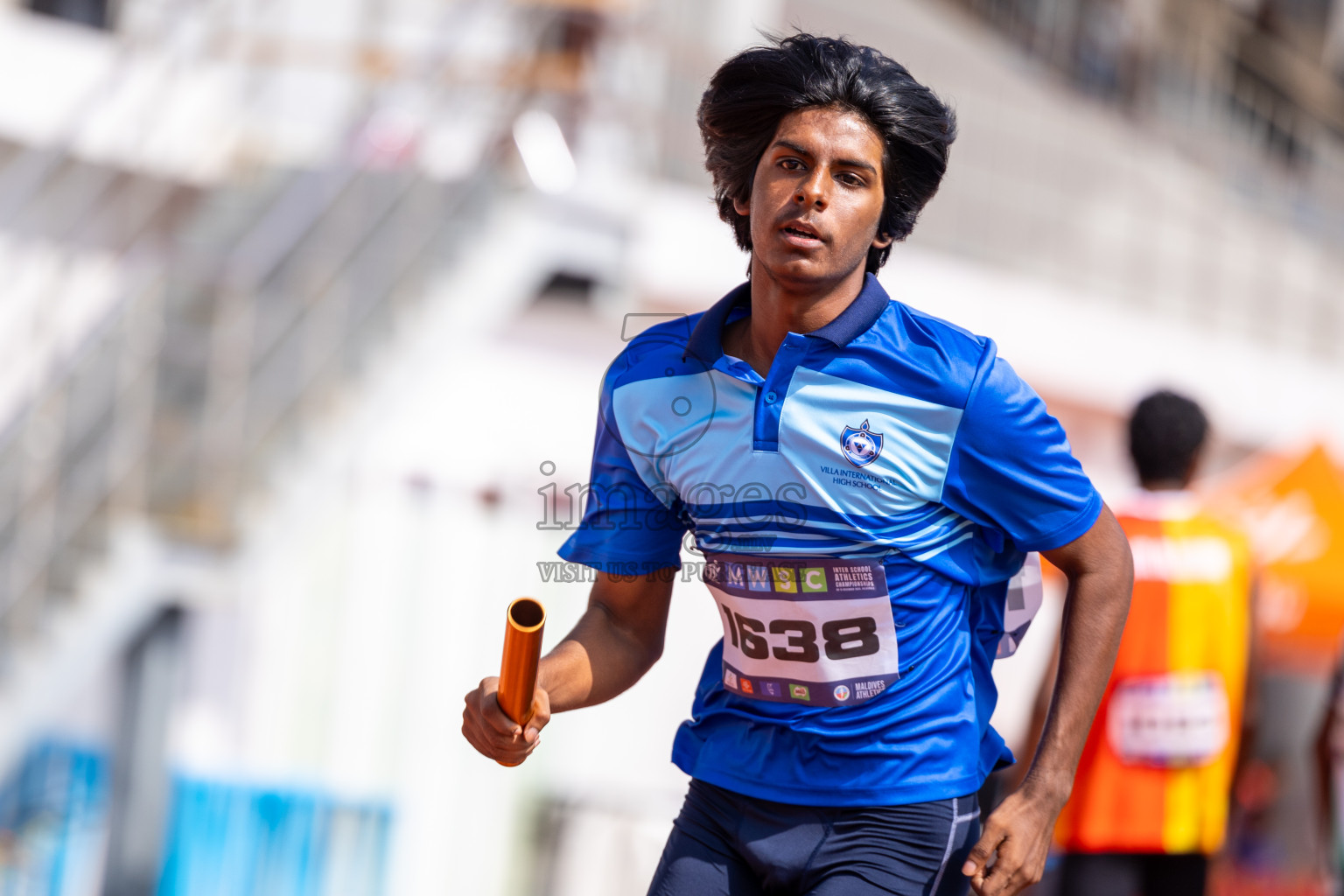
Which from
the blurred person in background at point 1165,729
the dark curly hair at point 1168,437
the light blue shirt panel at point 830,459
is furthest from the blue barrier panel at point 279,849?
the light blue shirt panel at point 830,459

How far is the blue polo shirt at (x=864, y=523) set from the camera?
6.22 feet

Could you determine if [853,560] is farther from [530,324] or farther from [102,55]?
[102,55]

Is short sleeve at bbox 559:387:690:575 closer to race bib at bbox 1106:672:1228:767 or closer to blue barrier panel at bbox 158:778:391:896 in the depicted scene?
race bib at bbox 1106:672:1228:767

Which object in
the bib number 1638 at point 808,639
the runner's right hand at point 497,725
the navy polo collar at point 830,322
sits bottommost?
the runner's right hand at point 497,725

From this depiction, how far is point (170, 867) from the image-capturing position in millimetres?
5344

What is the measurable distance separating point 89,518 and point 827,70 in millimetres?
5058

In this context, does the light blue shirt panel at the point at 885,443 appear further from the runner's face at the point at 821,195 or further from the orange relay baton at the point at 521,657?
the orange relay baton at the point at 521,657

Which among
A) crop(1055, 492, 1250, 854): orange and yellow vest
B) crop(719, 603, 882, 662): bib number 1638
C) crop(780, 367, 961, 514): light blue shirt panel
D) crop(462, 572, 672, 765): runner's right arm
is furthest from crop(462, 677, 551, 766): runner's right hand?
crop(1055, 492, 1250, 854): orange and yellow vest

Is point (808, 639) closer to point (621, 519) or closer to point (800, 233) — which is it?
point (621, 519)

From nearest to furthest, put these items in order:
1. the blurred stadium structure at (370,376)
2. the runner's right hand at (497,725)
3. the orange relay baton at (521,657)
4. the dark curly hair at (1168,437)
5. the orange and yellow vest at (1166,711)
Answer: the orange relay baton at (521,657), the runner's right hand at (497,725), the orange and yellow vest at (1166,711), the dark curly hair at (1168,437), the blurred stadium structure at (370,376)

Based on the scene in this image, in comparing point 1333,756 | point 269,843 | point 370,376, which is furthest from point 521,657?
point 370,376

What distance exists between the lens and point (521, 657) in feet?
5.54

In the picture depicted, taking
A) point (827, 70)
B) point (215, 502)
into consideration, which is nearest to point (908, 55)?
point (215, 502)

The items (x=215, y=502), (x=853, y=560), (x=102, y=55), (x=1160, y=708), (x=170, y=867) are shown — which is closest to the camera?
(x=853, y=560)
